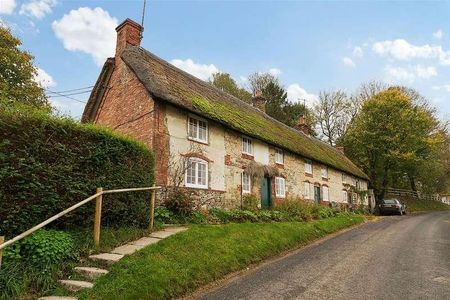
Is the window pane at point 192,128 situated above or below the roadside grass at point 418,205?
above

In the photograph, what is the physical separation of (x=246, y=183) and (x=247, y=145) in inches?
82.2

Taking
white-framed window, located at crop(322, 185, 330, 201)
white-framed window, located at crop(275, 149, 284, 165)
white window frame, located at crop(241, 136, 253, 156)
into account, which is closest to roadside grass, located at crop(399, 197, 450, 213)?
white-framed window, located at crop(322, 185, 330, 201)

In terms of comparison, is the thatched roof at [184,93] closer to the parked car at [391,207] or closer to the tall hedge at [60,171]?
the tall hedge at [60,171]

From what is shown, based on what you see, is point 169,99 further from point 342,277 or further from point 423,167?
point 423,167

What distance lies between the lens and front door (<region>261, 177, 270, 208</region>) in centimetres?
1948

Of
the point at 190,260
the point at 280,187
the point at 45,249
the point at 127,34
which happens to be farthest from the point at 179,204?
the point at 127,34

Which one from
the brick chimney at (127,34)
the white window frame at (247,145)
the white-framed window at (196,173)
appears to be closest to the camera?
the white-framed window at (196,173)

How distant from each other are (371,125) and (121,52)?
29462 millimetres

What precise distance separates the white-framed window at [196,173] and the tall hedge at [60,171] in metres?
4.59

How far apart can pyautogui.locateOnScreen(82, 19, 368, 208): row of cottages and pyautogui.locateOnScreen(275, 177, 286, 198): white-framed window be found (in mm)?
60

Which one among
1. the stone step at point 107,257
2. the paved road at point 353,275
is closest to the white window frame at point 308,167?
the paved road at point 353,275

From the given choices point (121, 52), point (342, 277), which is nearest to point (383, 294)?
point (342, 277)

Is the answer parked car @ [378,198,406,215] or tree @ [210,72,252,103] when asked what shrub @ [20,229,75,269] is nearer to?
parked car @ [378,198,406,215]

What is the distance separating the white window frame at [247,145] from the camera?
1854cm
